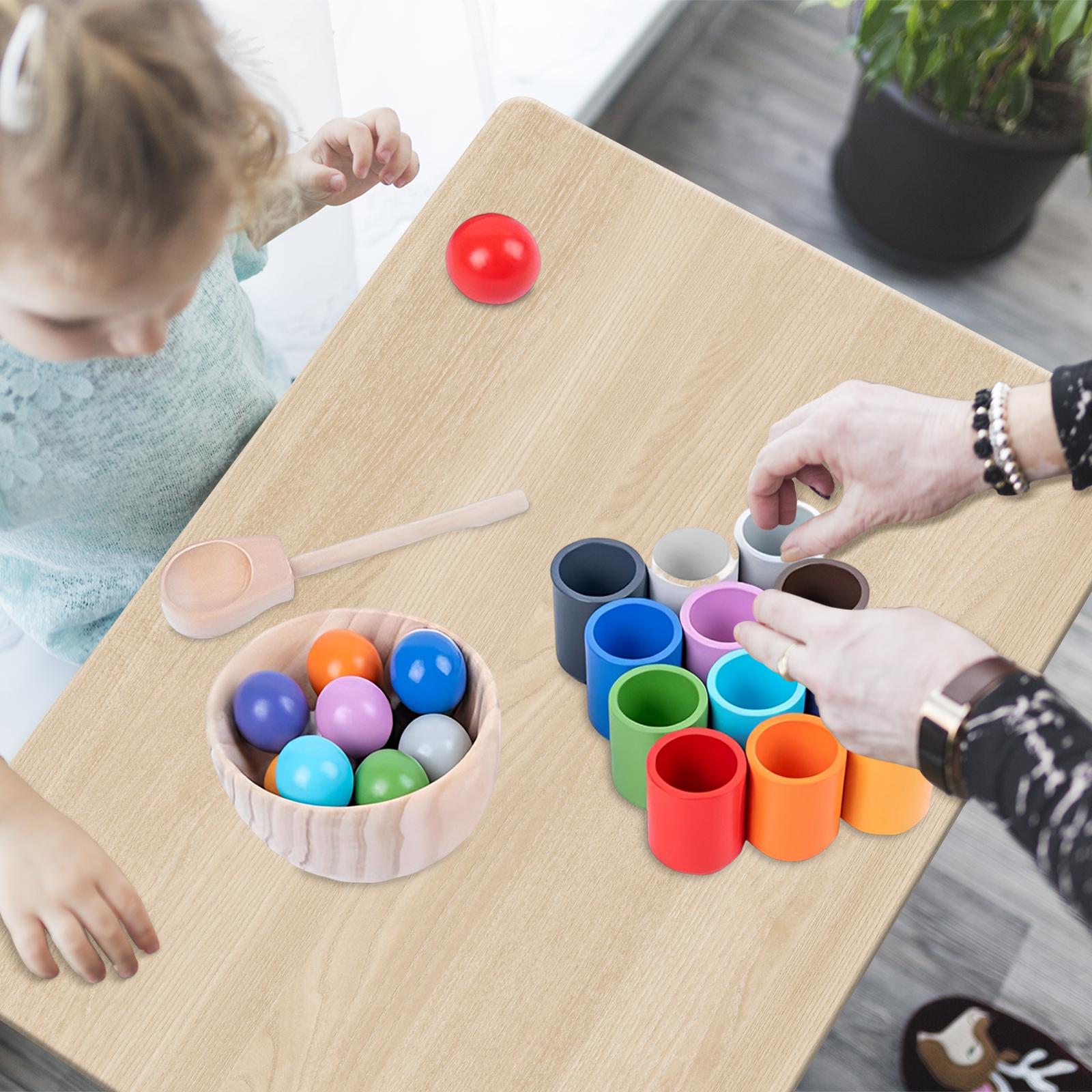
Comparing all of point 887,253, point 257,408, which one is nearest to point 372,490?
point 257,408

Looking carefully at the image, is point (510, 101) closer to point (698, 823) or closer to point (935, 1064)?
point (698, 823)

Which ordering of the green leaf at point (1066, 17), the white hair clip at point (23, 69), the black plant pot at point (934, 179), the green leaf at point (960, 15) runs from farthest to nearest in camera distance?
1. the black plant pot at point (934, 179)
2. the green leaf at point (960, 15)
3. the green leaf at point (1066, 17)
4. the white hair clip at point (23, 69)

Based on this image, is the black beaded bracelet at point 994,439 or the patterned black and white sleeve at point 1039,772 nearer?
the patterned black and white sleeve at point 1039,772

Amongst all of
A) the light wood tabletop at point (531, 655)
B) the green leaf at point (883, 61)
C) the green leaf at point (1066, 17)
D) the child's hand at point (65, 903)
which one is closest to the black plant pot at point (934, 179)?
the green leaf at point (883, 61)

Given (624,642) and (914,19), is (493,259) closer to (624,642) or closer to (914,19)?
(624,642)

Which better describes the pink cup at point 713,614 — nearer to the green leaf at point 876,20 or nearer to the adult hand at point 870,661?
the adult hand at point 870,661

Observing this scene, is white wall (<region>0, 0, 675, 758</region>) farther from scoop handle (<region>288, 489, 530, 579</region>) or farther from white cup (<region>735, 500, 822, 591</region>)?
white cup (<region>735, 500, 822, 591</region>)

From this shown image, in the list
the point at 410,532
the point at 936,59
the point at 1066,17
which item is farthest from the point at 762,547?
the point at 936,59

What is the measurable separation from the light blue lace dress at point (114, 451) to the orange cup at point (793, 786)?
2.02 feet

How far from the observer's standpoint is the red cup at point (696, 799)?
2.53 ft

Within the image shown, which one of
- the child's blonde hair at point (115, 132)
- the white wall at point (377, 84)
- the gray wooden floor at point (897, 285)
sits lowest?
the gray wooden floor at point (897, 285)

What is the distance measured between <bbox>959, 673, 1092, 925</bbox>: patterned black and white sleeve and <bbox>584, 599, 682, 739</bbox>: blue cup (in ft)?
0.66

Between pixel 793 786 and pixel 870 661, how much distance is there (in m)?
0.09

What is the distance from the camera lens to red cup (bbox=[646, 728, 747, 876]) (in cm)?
77
